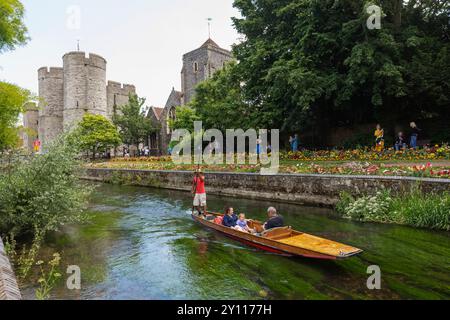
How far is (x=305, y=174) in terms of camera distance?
14773 millimetres

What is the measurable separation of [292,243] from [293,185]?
7.67 meters

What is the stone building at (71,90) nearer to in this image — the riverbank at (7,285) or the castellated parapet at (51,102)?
the castellated parapet at (51,102)

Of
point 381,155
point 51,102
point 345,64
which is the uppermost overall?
point 51,102

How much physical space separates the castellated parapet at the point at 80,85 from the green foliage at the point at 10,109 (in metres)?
31.1

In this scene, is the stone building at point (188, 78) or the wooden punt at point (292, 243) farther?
the stone building at point (188, 78)

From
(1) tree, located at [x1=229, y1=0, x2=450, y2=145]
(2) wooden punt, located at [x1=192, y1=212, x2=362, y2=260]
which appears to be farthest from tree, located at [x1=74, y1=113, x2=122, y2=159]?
(2) wooden punt, located at [x1=192, y1=212, x2=362, y2=260]

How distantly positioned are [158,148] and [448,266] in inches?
1805

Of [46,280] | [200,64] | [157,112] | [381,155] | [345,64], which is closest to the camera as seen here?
[46,280]

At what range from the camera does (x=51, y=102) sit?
5456 centimetres

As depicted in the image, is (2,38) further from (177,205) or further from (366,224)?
(366,224)

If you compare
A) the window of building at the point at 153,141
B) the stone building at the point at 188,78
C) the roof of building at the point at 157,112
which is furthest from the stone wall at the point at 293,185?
the roof of building at the point at 157,112

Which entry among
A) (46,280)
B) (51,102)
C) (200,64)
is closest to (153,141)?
(200,64)

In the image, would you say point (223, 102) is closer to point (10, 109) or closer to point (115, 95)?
point (10, 109)

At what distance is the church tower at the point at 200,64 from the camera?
52312 mm
